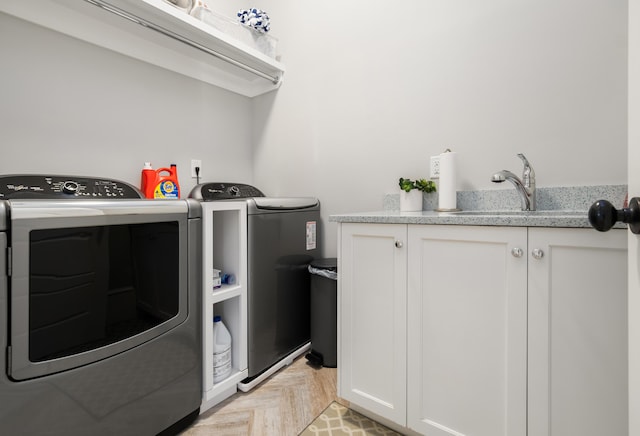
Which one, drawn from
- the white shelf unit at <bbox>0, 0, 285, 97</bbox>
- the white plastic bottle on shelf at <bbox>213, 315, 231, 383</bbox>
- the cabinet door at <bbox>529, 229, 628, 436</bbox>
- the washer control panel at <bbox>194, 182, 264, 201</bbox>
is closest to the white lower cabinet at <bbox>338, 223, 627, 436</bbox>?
the cabinet door at <bbox>529, 229, 628, 436</bbox>

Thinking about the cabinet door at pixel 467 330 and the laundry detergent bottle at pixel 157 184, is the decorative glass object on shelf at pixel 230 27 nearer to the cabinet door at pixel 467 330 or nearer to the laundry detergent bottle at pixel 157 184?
the laundry detergent bottle at pixel 157 184

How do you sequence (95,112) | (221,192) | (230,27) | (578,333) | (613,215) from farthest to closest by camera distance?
(221,192), (230,27), (95,112), (578,333), (613,215)

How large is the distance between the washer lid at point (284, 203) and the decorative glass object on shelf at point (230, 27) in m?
1.07

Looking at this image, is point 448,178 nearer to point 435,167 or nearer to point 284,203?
point 435,167

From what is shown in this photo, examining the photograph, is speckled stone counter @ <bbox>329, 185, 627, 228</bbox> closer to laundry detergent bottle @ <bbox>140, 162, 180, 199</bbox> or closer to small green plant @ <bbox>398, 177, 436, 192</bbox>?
small green plant @ <bbox>398, 177, 436, 192</bbox>

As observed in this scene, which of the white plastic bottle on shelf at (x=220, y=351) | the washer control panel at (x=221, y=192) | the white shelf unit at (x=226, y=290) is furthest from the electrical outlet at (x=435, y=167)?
the white plastic bottle on shelf at (x=220, y=351)

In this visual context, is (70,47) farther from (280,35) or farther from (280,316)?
(280,316)

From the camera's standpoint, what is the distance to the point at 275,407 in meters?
1.48

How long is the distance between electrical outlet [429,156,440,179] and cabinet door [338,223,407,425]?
63 centimetres

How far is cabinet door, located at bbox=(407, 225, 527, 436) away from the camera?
0.97 m

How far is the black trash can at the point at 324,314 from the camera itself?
69.5 inches

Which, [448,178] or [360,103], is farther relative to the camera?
[360,103]

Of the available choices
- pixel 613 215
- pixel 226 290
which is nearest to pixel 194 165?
pixel 226 290

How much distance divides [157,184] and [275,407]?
1385 mm
